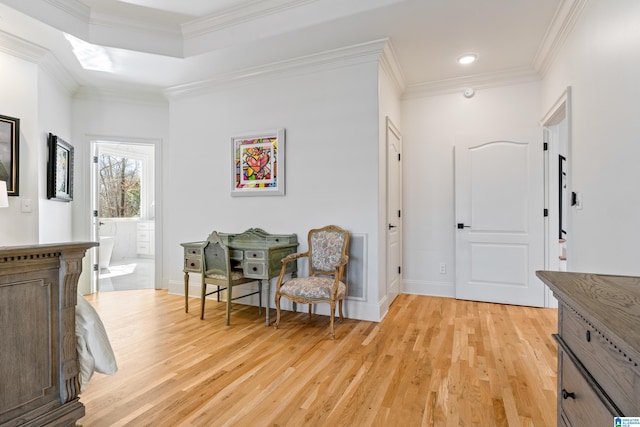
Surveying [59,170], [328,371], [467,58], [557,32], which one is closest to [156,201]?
[59,170]

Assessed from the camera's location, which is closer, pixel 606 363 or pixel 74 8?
pixel 606 363

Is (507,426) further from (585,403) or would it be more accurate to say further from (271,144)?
(271,144)

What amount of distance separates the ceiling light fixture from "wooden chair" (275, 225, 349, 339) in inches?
110

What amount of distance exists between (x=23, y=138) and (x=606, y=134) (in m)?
4.85

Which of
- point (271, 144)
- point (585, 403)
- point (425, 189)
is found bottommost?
point (585, 403)

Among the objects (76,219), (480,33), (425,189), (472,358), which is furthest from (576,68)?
(76,219)

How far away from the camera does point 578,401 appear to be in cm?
93

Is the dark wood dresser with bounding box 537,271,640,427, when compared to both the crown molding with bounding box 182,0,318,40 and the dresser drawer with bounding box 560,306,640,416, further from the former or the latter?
the crown molding with bounding box 182,0,318,40

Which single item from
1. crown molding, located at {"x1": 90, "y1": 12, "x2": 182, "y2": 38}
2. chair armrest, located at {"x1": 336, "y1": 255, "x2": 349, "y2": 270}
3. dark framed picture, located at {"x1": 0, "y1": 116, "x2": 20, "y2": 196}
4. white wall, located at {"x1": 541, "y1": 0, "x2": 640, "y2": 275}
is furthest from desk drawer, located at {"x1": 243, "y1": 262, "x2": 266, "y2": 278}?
white wall, located at {"x1": 541, "y1": 0, "x2": 640, "y2": 275}

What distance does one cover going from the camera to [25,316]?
1.35 metres

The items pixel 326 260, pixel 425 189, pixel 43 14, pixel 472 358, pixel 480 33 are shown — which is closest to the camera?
pixel 472 358

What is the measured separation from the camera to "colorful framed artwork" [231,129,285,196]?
3.55 m

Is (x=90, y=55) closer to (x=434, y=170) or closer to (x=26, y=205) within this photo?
(x=26, y=205)

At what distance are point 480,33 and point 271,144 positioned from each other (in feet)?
7.50
